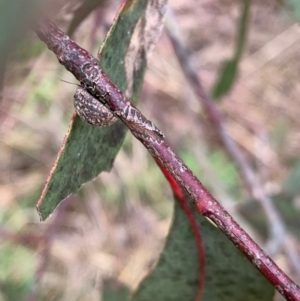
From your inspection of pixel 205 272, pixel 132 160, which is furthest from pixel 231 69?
pixel 132 160

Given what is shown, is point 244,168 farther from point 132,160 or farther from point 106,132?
point 132,160

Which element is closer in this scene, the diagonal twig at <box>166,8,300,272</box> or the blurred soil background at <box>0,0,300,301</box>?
the diagonal twig at <box>166,8,300,272</box>

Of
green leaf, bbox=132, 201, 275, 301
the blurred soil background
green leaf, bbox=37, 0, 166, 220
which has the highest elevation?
green leaf, bbox=37, 0, 166, 220

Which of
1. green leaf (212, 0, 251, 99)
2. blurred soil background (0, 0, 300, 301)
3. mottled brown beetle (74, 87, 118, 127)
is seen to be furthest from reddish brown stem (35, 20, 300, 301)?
blurred soil background (0, 0, 300, 301)

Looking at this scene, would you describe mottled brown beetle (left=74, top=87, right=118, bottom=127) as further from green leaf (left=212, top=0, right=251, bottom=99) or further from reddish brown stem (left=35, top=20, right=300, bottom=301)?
green leaf (left=212, top=0, right=251, bottom=99)

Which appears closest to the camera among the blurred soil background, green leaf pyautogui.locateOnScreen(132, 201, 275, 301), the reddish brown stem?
the reddish brown stem

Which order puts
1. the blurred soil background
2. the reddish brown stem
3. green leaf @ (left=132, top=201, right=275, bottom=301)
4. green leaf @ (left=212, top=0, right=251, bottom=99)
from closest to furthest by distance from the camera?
the reddish brown stem
green leaf @ (left=132, top=201, right=275, bottom=301)
green leaf @ (left=212, top=0, right=251, bottom=99)
the blurred soil background

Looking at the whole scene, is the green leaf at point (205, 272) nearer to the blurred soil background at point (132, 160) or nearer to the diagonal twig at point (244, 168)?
the diagonal twig at point (244, 168)

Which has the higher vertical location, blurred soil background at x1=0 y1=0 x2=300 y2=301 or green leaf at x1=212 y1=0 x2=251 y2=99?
green leaf at x1=212 y1=0 x2=251 y2=99
